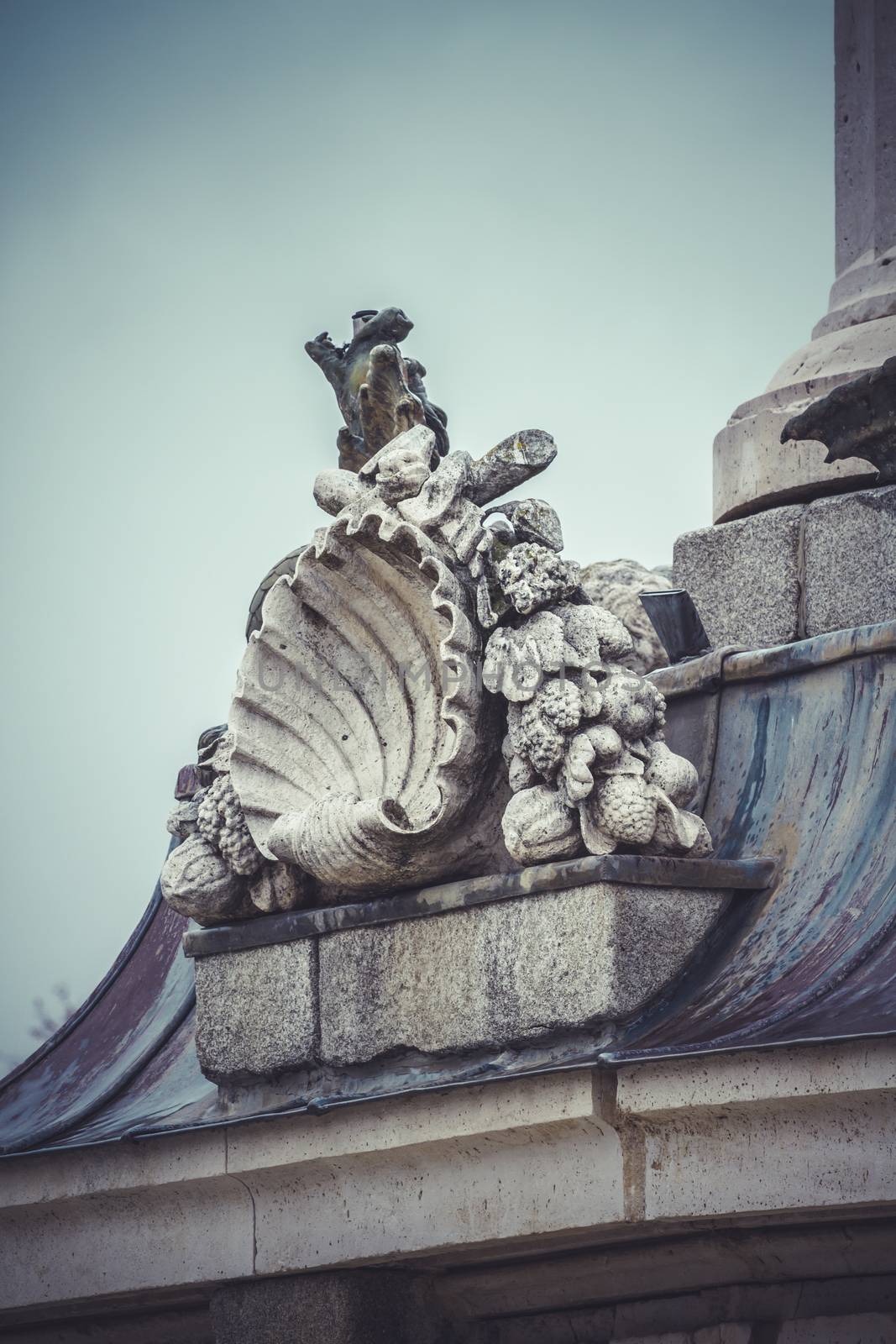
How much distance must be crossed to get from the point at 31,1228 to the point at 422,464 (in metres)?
2.73

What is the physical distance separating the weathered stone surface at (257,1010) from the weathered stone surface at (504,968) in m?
0.07

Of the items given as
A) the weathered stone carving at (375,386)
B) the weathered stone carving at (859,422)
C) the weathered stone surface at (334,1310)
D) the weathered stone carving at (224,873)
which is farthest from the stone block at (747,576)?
the weathered stone surface at (334,1310)

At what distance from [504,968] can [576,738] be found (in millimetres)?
650

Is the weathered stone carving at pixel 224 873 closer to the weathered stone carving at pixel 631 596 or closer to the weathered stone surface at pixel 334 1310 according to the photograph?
the weathered stone surface at pixel 334 1310

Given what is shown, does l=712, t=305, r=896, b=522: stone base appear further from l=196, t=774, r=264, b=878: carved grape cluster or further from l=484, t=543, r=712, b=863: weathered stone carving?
l=196, t=774, r=264, b=878: carved grape cluster

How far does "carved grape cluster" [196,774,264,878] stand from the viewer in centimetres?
698

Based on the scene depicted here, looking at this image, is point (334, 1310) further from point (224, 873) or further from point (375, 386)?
point (375, 386)

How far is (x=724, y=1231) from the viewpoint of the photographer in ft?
20.5

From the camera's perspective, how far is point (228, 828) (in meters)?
7.03

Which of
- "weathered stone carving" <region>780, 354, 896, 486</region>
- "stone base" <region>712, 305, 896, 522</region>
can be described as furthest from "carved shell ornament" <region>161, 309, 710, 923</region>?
"stone base" <region>712, 305, 896, 522</region>

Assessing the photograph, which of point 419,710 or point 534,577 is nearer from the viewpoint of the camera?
point 534,577

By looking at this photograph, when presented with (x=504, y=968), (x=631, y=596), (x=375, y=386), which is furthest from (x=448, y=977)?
(x=631, y=596)

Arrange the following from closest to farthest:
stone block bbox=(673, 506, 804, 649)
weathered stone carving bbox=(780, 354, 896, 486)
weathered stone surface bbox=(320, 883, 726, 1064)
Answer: weathered stone surface bbox=(320, 883, 726, 1064) → weathered stone carving bbox=(780, 354, 896, 486) → stone block bbox=(673, 506, 804, 649)

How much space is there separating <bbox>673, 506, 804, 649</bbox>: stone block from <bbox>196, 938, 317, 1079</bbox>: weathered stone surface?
187 cm
